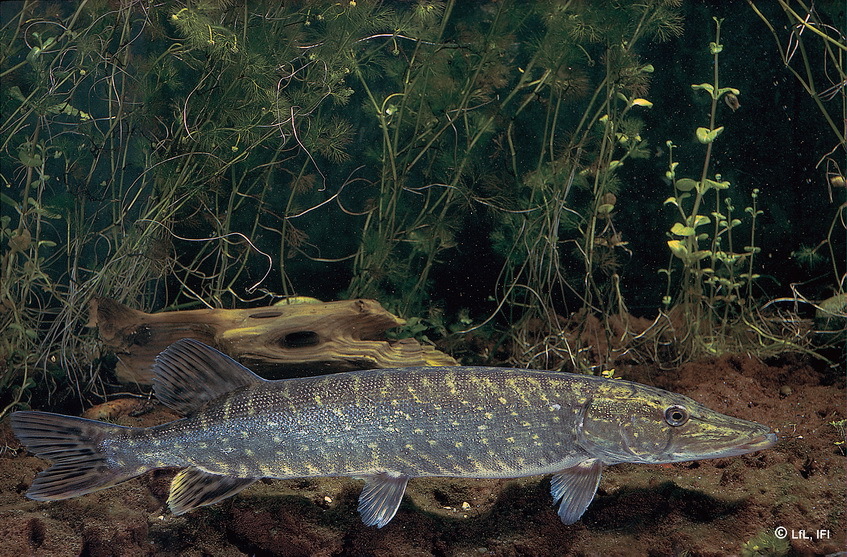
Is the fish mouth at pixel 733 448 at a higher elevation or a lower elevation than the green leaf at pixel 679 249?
higher

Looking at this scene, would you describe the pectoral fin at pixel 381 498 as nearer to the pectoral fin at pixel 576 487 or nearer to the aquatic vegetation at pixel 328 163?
the pectoral fin at pixel 576 487

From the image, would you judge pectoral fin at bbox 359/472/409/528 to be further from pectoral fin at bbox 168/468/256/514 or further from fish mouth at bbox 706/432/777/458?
fish mouth at bbox 706/432/777/458

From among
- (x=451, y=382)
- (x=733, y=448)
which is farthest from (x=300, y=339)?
(x=733, y=448)

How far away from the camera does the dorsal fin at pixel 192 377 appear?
285 centimetres

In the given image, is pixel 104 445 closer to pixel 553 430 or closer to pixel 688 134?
pixel 553 430

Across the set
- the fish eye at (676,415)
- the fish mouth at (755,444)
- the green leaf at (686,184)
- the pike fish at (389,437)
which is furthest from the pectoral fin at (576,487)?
the green leaf at (686,184)

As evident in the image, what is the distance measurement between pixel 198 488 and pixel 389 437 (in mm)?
939

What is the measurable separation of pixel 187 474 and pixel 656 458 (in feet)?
7.35

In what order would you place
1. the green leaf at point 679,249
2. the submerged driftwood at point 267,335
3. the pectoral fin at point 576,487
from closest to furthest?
the pectoral fin at point 576,487 → the submerged driftwood at point 267,335 → the green leaf at point 679,249

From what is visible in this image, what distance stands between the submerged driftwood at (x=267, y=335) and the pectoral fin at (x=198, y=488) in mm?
1064

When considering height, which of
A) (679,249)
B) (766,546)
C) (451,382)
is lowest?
(766,546)

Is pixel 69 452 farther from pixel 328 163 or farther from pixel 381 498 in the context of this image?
pixel 328 163

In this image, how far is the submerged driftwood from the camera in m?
3.74

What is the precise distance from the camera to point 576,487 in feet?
8.77
